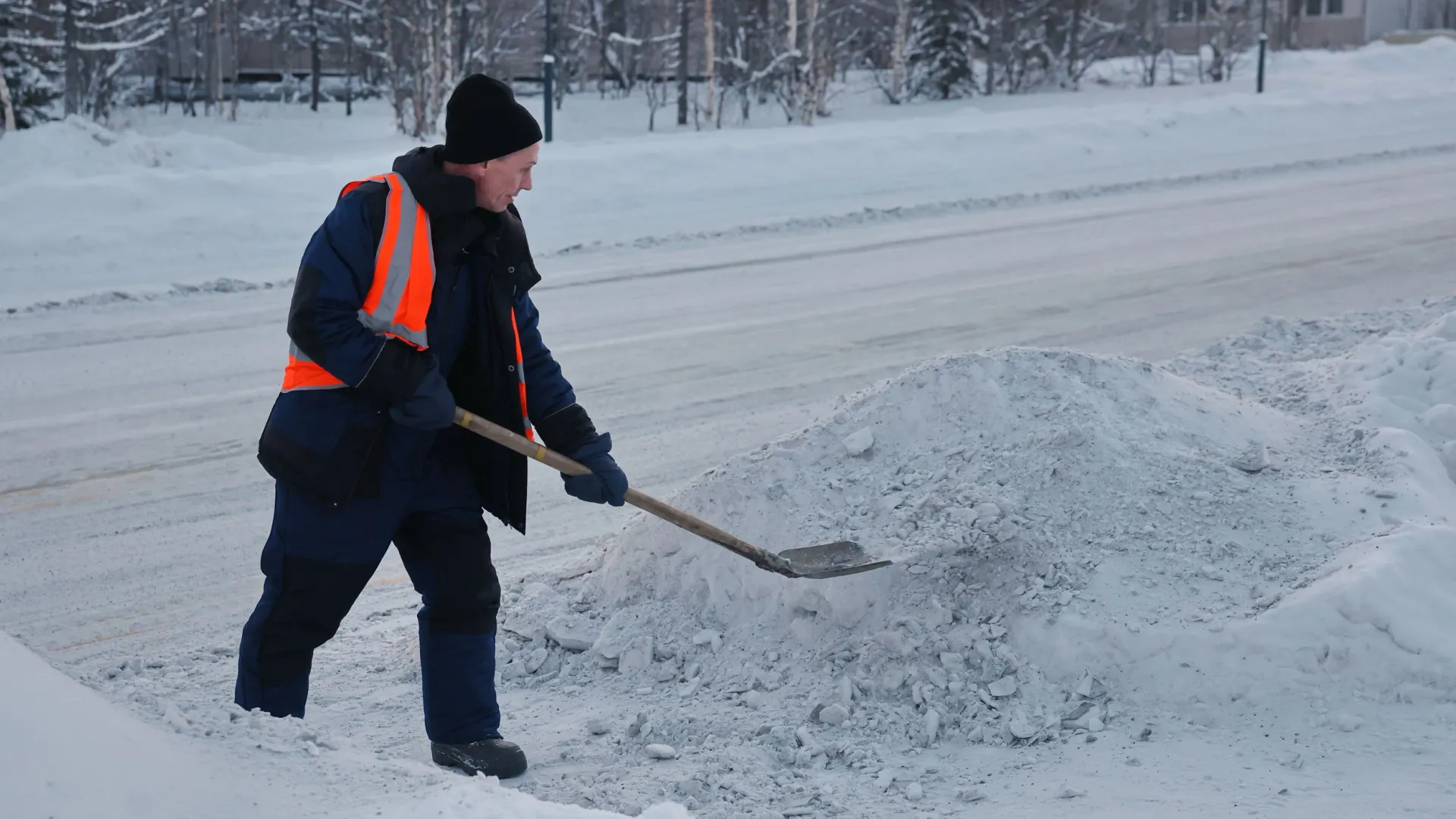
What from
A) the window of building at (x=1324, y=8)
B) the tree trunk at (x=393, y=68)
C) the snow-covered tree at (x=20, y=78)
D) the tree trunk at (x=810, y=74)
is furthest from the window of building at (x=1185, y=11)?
the snow-covered tree at (x=20, y=78)

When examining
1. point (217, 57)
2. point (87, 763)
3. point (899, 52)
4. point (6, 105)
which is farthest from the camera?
point (217, 57)

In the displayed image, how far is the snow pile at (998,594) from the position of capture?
11.6 ft

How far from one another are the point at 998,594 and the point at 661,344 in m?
4.68

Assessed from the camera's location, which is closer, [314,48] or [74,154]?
[74,154]

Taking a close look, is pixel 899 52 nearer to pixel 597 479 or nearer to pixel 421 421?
pixel 597 479

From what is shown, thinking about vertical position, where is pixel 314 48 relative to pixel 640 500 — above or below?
above

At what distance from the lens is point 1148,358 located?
7895mm

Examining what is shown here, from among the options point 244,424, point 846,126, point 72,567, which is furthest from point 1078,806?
point 846,126

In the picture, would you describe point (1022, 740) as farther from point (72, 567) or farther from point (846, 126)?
point (846, 126)

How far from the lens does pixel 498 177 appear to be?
10.4 ft

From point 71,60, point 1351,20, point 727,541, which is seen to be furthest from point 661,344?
point 1351,20

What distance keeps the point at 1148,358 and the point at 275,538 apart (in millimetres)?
5812

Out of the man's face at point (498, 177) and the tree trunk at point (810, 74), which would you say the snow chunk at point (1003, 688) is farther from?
the tree trunk at point (810, 74)

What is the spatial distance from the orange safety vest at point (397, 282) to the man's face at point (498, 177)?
0.50 ft
